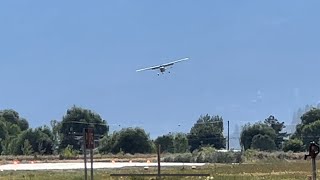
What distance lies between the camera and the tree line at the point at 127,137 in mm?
139000

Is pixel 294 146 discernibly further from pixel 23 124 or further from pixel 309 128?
pixel 23 124

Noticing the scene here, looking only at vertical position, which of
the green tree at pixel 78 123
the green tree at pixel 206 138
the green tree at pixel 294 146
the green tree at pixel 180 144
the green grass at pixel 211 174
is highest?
the green tree at pixel 78 123

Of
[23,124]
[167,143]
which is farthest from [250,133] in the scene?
[23,124]

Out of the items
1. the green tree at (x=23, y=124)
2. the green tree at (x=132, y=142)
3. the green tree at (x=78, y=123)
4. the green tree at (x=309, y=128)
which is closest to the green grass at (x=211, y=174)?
the green tree at (x=132, y=142)

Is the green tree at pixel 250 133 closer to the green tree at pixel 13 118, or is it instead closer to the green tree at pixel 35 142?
the green tree at pixel 35 142

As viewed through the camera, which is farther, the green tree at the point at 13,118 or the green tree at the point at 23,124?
the green tree at the point at 23,124

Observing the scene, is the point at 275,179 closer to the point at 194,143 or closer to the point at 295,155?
the point at 295,155

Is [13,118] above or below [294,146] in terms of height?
above

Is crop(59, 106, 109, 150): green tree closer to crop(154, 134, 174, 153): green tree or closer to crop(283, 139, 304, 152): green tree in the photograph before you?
crop(154, 134, 174, 153): green tree

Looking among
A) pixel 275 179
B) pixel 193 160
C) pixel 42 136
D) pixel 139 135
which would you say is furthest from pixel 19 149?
pixel 275 179

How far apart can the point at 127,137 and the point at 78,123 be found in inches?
1592

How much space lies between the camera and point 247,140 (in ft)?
518

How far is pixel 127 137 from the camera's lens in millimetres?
138625

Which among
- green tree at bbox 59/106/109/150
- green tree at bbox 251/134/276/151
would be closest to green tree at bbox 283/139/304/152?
green tree at bbox 251/134/276/151
